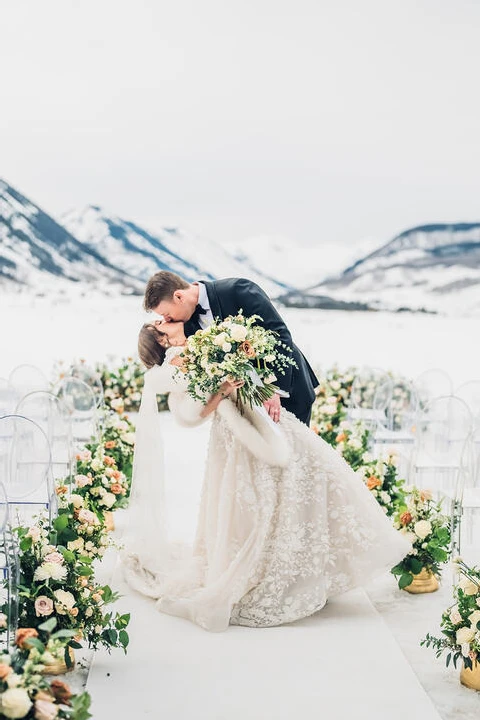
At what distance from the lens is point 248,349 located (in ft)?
12.1

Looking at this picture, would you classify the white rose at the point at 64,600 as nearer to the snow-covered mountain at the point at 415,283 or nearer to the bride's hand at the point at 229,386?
the bride's hand at the point at 229,386

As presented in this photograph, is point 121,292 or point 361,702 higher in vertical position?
point 121,292

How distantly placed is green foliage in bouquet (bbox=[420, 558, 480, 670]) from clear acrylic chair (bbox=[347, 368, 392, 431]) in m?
3.46

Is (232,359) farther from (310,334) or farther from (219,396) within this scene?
(310,334)

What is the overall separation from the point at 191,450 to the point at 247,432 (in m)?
4.72

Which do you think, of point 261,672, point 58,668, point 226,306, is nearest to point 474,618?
point 261,672

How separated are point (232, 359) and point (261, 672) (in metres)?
1.19

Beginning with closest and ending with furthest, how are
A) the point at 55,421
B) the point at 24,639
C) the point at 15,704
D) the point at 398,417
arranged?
the point at 15,704 → the point at 24,639 → the point at 55,421 → the point at 398,417

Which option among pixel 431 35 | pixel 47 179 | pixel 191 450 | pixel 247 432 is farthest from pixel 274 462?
pixel 47 179

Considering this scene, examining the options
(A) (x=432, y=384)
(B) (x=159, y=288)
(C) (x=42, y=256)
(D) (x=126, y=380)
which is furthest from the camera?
(C) (x=42, y=256)

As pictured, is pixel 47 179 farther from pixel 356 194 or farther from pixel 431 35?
pixel 431 35

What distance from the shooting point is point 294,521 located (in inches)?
149

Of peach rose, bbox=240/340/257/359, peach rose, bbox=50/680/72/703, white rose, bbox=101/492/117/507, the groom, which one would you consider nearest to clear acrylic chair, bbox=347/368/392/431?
the groom

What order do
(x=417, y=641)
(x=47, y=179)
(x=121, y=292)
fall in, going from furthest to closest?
(x=121, y=292), (x=47, y=179), (x=417, y=641)
